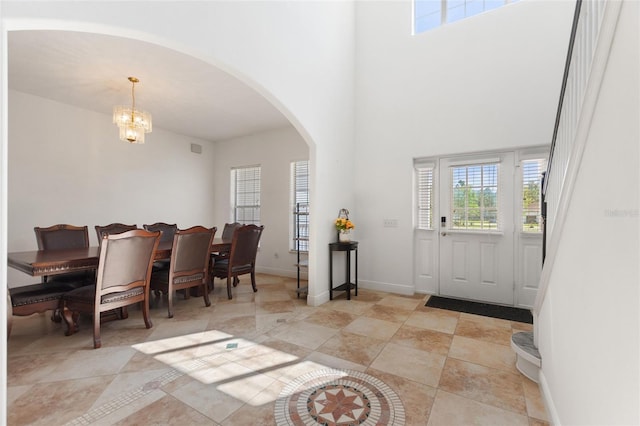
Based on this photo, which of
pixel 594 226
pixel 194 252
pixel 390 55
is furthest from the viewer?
pixel 390 55

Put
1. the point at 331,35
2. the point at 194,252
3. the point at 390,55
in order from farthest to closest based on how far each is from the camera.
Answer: the point at 390,55 < the point at 331,35 < the point at 194,252

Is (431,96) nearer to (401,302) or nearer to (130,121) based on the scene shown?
(401,302)

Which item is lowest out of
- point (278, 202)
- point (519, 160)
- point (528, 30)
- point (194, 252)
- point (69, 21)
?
point (194, 252)

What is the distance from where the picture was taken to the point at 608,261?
39.5 inches

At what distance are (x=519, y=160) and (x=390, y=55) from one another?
2427mm

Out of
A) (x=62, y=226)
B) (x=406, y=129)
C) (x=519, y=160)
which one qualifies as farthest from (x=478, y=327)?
(x=62, y=226)

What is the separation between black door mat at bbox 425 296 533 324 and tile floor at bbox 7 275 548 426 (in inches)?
7.0

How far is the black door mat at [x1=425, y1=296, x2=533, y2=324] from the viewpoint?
10.9 feet

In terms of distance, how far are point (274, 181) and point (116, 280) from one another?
3.47 m

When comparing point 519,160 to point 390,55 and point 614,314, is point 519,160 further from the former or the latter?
point 614,314

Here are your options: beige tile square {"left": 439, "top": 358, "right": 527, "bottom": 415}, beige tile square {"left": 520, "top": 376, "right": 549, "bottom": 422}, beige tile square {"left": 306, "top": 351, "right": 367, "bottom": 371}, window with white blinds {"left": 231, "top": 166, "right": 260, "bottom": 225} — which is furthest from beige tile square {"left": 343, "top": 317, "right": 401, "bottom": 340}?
window with white blinds {"left": 231, "top": 166, "right": 260, "bottom": 225}

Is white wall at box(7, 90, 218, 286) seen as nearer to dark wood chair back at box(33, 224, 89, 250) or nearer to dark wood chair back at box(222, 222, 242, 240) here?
dark wood chair back at box(33, 224, 89, 250)

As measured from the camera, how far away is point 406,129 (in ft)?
14.0

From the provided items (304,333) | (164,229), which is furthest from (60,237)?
(304,333)
